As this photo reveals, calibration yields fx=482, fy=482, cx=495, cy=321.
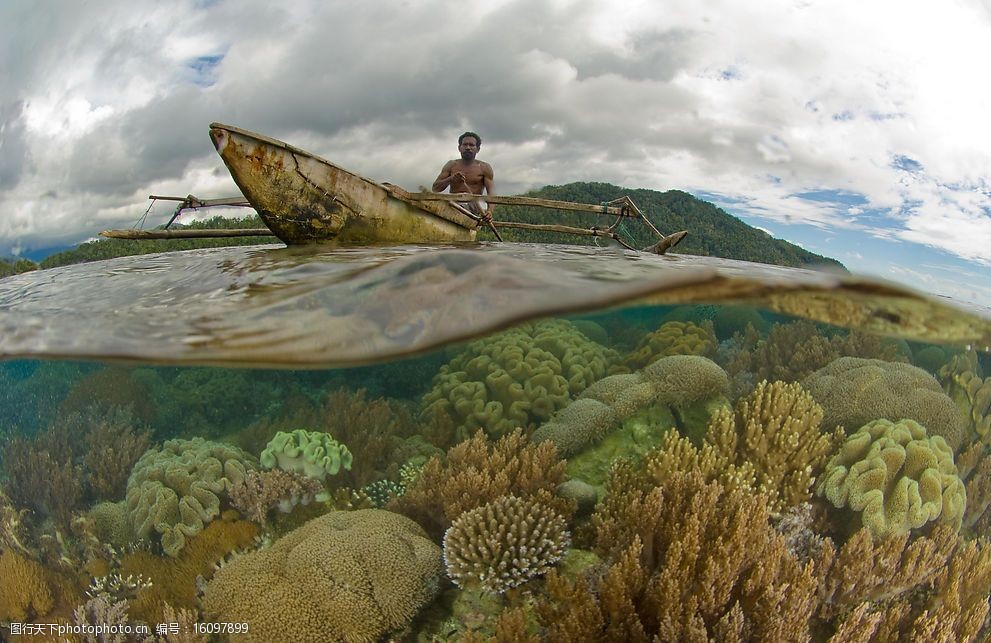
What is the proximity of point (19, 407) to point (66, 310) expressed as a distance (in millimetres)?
6615

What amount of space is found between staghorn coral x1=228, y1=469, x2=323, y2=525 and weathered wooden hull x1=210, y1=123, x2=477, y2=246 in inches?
117

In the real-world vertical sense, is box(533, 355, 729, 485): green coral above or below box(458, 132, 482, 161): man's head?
below

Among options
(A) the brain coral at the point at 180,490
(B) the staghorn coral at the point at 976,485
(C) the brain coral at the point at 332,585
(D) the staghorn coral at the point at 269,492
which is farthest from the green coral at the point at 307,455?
(B) the staghorn coral at the point at 976,485

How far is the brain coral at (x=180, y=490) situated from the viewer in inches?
217

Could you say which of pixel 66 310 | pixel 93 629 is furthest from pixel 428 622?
pixel 66 310

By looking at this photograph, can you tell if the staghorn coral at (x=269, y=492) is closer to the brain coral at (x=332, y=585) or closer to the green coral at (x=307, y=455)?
the green coral at (x=307, y=455)

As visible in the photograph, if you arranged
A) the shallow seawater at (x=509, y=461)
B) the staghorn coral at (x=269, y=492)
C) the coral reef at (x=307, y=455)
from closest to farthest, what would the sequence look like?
the shallow seawater at (x=509, y=461)
the staghorn coral at (x=269, y=492)
the coral reef at (x=307, y=455)

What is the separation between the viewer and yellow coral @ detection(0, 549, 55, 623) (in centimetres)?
535

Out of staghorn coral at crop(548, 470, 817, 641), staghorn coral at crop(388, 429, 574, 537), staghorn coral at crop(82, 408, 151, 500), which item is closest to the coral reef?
staghorn coral at crop(388, 429, 574, 537)

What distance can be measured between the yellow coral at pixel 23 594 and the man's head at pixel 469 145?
28.5ft

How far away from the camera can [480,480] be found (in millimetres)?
4793

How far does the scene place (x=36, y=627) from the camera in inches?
203

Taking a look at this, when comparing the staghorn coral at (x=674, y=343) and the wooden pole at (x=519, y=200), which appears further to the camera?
the staghorn coral at (x=674, y=343)

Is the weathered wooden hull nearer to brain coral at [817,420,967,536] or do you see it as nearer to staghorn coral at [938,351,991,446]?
brain coral at [817,420,967,536]
